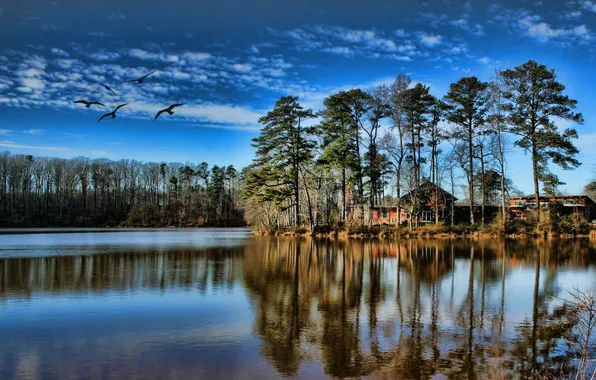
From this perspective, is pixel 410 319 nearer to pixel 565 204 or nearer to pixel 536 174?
pixel 536 174

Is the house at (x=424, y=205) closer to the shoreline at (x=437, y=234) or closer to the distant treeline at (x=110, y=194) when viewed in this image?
the shoreline at (x=437, y=234)

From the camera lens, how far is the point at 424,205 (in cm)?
5272

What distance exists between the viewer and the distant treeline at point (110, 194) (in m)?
90.0

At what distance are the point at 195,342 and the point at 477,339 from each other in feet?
16.8

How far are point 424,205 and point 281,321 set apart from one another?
46.4 meters

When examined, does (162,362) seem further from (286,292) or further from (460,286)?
(460,286)

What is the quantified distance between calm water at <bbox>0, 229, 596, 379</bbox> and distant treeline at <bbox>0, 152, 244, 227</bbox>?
3073 inches

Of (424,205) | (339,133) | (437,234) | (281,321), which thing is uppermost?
(339,133)

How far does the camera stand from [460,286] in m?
13.3

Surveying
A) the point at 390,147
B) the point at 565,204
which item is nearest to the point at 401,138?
the point at 390,147

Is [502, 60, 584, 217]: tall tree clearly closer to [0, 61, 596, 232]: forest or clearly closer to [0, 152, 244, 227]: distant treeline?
[0, 61, 596, 232]: forest

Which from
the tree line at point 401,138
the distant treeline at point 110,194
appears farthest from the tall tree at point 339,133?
the distant treeline at point 110,194

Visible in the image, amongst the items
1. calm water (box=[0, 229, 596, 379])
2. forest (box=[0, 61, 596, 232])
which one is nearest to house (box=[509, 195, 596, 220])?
forest (box=[0, 61, 596, 232])

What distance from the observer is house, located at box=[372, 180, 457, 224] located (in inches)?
1805
